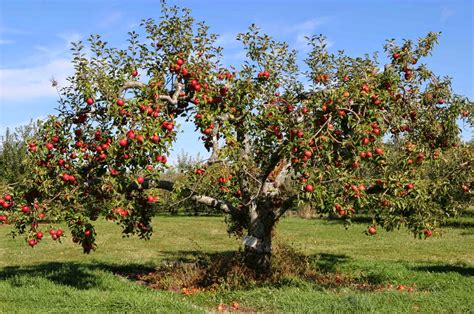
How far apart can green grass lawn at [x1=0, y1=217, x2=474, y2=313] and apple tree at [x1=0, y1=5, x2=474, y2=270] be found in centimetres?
109

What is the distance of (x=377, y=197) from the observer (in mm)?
8680

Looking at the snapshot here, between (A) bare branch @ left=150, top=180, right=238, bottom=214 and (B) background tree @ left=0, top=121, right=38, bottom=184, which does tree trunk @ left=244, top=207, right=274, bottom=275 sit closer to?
(A) bare branch @ left=150, top=180, right=238, bottom=214

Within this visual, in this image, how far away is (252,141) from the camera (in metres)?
10.9

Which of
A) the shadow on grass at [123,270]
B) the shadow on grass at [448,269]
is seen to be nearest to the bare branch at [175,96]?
the shadow on grass at [123,270]

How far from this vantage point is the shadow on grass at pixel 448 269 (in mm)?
11505

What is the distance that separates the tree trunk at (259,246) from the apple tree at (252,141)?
22 millimetres

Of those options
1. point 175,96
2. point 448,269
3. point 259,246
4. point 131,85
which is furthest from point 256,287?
point 448,269

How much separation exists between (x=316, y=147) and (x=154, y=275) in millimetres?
5282

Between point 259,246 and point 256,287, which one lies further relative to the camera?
point 259,246

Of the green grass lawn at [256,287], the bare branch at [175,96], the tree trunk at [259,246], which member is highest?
the bare branch at [175,96]

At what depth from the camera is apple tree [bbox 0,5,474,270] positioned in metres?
8.08

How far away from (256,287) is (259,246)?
1.07 meters

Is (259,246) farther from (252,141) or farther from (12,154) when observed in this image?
(12,154)

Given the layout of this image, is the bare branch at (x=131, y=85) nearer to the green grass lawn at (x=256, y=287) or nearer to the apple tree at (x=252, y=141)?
the apple tree at (x=252, y=141)
